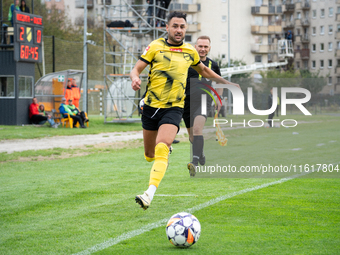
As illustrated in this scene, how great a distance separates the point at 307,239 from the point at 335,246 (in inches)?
11.2

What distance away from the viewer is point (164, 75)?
18.6 ft

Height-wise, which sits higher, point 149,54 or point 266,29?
point 266,29

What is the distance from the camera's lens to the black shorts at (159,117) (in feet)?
18.1

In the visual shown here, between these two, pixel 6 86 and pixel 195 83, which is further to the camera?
pixel 6 86

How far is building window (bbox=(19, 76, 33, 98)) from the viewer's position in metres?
24.6

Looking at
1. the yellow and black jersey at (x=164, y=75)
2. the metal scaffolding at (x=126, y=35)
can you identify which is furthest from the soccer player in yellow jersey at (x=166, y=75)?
the metal scaffolding at (x=126, y=35)

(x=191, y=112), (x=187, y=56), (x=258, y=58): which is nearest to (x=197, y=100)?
(x=191, y=112)

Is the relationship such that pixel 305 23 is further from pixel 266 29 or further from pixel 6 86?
pixel 6 86

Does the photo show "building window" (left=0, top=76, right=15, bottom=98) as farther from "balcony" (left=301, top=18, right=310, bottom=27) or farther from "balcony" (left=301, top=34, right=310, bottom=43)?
"balcony" (left=301, top=18, right=310, bottom=27)

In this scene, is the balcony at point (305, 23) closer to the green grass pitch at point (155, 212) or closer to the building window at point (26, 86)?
the building window at point (26, 86)

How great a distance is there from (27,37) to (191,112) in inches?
732

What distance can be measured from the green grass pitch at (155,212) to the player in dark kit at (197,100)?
23.2 inches

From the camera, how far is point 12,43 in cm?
2455

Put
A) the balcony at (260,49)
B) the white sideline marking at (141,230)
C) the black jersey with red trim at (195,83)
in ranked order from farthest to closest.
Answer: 1. the balcony at (260,49)
2. the black jersey with red trim at (195,83)
3. the white sideline marking at (141,230)
